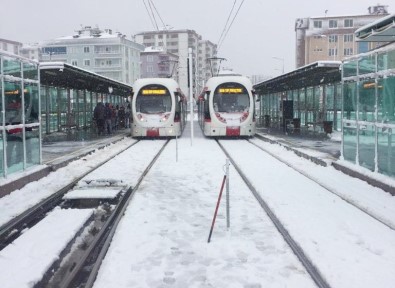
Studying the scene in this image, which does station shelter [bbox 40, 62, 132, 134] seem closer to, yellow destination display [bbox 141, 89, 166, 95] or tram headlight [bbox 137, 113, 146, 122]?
yellow destination display [bbox 141, 89, 166, 95]

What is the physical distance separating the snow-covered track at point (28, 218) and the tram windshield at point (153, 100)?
1343 centimetres

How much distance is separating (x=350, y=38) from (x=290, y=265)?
8737 cm

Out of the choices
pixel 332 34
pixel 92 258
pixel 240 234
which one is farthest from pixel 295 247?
pixel 332 34

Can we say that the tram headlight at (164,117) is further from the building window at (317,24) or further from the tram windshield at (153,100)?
the building window at (317,24)

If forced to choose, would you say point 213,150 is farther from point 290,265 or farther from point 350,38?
point 350,38

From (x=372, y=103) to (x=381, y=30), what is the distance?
2.15 meters

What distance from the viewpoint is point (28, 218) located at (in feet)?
26.0

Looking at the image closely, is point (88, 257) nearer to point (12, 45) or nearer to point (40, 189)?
point (40, 189)

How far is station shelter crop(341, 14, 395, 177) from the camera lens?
947cm

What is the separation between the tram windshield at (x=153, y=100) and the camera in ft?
77.6

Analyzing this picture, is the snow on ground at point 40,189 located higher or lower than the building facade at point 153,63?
lower

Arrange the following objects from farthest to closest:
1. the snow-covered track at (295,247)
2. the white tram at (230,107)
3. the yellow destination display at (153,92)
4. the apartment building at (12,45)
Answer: the apartment building at (12,45), the yellow destination display at (153,92), the white tram at (230,107), the snow-covered track at (295,247)

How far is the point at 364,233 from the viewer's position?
6.57 metres

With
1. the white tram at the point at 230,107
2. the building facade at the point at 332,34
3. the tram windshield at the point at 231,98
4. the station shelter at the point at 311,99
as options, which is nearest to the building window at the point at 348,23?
the building facade at the point at 332,34
